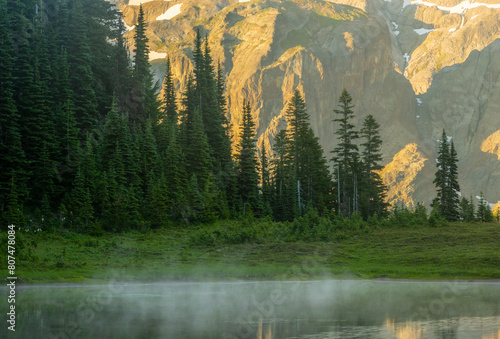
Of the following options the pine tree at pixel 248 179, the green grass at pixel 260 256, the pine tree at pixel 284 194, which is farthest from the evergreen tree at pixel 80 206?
the pine tree at pixel 284 194

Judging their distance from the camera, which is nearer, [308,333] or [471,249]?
[308,333]

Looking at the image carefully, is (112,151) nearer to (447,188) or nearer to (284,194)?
(284,194)

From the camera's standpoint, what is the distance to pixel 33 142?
156 ft

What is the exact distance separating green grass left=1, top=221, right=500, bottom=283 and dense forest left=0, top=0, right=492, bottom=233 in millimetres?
5573

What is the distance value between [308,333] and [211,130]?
62395 mm

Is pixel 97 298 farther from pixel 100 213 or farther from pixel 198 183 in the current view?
pixel 198 183

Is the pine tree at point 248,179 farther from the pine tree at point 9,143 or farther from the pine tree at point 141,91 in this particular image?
the pine tree at point 9,143

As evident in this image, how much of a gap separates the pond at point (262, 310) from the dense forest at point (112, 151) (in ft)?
61.0

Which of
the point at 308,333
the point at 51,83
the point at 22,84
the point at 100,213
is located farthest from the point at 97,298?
the point at 51,83

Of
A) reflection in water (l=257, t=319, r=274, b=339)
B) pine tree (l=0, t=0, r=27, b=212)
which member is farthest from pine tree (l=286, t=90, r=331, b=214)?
reflection in water (l=257, t=319, r=274, b=339)

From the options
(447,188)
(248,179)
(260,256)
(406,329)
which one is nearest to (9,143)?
(260,256)

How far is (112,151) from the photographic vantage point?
171ft

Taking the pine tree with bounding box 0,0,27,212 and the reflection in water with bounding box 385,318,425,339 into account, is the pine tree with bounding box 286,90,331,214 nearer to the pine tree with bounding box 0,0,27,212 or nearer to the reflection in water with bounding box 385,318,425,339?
the pine tree with bounding box 0,0,27,212

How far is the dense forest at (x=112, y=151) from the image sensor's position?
44.7 m
